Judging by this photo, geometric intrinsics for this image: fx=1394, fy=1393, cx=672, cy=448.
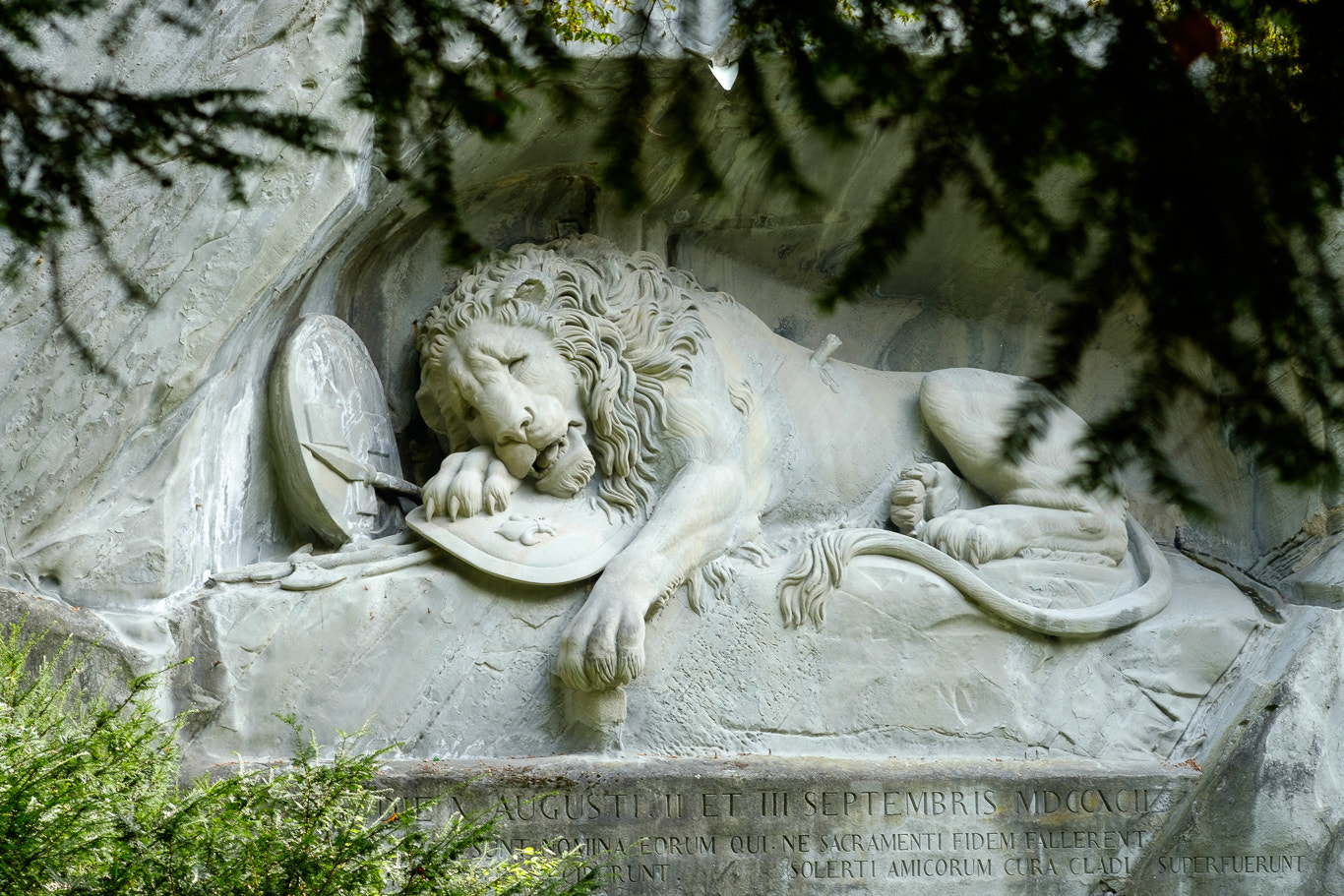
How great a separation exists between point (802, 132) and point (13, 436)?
8.39ft

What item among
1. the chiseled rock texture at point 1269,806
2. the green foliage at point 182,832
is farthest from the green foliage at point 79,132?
the chiseled rock texture at point 1269,806

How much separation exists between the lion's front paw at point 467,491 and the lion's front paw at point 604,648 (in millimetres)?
520

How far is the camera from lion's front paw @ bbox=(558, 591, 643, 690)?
4078 millimetres

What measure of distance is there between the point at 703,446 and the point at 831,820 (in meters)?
1.25

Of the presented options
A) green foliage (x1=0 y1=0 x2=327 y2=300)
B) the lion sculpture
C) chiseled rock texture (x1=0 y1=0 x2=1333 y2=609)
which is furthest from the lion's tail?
green foliage (x1=0 y1=0 x2=327 y2=300)

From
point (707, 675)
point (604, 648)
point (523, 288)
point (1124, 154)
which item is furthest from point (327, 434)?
point (1124, 154)

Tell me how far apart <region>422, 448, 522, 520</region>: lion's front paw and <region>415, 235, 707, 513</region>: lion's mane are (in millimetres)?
249

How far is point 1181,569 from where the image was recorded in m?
4.96

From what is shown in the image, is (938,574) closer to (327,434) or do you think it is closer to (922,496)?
(922,496)

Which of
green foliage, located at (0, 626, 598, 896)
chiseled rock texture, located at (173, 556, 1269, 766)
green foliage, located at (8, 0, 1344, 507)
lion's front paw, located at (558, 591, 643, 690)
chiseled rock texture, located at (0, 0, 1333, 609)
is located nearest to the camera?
green foliage, located at (8, 0, 1344, 507)

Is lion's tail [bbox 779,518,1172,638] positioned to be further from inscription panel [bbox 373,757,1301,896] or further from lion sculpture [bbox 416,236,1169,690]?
inscription panel [bbox 373,757,1301,896]

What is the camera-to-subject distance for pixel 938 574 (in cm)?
450

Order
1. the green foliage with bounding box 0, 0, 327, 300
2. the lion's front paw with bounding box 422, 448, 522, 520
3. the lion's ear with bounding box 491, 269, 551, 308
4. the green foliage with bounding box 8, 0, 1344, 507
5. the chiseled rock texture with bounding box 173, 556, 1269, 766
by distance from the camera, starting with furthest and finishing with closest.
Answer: the lion's ear with bounding box 491, 269, 551, 308, the lion's front paw with bounding box 422, 448, 522, 520, the chiseled rock texture with bounding box 173, 556, 1269, 766, the green foliage with bounding box 0, 0, 327, 300, the green foliage with bounding box 8, 0, 1344, 507

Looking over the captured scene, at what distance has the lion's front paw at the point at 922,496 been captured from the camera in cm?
475
